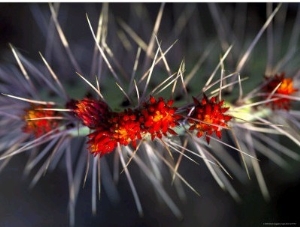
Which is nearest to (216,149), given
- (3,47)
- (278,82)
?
(278,82)

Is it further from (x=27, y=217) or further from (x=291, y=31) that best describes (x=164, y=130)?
(x=291, y=31)

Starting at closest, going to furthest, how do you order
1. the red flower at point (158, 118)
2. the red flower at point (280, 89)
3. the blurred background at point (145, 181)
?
the red flower at point (158, 118) → the red flower at point (280, 89) → the blurred background at point (145, 181)


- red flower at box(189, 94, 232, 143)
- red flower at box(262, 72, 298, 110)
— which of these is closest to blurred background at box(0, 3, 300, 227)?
red flower at box(262, 72, 298, 110)

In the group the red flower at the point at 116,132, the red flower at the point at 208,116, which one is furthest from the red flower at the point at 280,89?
the red flower at the point at 116,132

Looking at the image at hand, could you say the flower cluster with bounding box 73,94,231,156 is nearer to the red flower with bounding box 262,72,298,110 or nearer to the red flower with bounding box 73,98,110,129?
the red flower with bounding box 73,98,110,129

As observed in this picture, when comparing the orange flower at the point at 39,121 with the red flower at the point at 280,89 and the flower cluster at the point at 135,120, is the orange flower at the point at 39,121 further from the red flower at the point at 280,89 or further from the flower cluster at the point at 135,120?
the red flower at the point at 280,89

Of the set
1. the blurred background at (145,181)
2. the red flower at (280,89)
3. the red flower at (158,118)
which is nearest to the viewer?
the red flower at (158,118)

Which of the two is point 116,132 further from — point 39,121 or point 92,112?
point 39,121

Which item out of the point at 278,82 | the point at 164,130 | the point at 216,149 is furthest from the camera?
the point at 216,149
